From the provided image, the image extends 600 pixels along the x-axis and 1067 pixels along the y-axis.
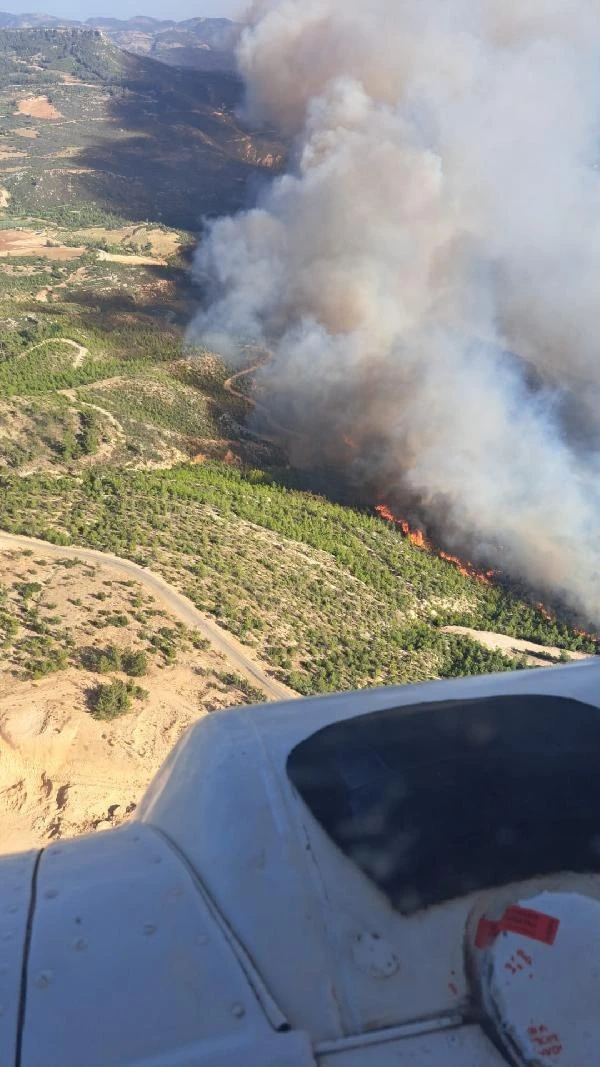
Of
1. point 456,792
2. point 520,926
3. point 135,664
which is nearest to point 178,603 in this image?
point 135,664

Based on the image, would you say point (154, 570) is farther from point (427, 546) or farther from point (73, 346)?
point (73, 346)

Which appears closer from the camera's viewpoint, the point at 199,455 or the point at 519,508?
the point at 519,508

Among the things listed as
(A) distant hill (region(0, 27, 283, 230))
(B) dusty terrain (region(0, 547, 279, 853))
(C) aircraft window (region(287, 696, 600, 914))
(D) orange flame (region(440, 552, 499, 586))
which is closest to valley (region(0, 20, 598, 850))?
(B) dusty terrain (region(0, 547, 279, 853))

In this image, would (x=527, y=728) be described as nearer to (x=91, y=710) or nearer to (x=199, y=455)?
(x=91, y=710)

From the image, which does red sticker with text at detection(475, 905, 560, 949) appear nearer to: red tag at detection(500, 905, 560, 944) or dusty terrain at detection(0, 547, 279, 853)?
red tag at detection(500, 905, 560, 944)

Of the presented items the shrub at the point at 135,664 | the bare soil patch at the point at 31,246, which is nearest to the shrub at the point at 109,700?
the shrub at the point at 135,664

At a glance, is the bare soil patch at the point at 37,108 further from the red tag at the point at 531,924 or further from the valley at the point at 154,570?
the red tag at the point at 531,924

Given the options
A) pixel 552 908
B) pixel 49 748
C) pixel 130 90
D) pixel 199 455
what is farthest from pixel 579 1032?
pixel 130 90
